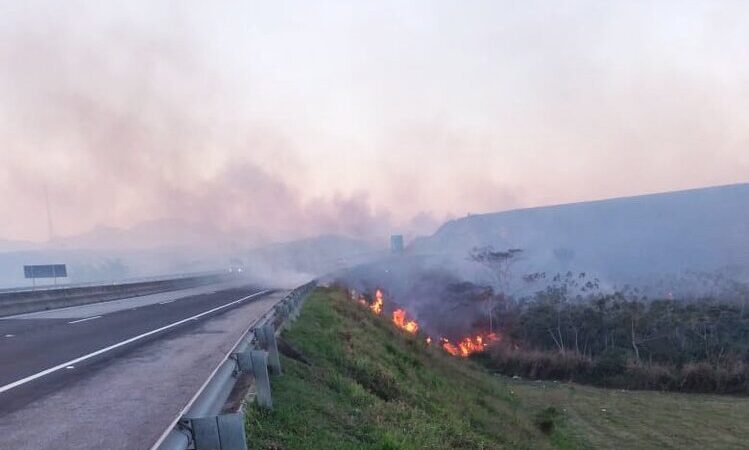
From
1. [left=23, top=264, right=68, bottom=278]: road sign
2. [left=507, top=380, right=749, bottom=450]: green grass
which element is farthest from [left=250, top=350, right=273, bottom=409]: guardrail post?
[left=23, top=264, right=68, bottom=278]: road sign

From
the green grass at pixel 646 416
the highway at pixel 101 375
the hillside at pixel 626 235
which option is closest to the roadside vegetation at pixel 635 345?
the green grass at pixel 646 416

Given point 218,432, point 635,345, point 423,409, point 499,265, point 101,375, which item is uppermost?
point 218,432

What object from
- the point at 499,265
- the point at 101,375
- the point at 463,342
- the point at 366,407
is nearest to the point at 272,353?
the point at 366,407

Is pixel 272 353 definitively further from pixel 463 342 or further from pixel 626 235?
pixel 626 235

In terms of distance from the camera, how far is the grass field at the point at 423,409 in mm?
8266

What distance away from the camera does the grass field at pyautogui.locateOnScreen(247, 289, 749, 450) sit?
27.1 ft

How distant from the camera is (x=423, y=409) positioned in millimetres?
12578

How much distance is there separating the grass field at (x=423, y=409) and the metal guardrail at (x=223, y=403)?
404 mm

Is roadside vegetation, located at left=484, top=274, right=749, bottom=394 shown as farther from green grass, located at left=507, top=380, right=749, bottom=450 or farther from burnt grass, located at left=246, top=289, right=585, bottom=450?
burnt grass, located at left=246, top=289, right=585, bottom=450

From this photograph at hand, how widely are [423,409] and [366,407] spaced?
2.79 meters

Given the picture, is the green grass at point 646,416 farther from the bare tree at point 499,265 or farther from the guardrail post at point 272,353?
the bare tree at point 499,265

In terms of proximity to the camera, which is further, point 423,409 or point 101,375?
point 423,409

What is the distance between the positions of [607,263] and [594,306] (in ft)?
130

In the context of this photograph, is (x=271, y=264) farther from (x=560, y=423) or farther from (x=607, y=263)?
(x=560, y=423)
